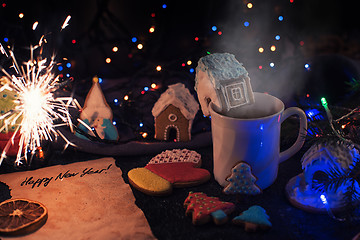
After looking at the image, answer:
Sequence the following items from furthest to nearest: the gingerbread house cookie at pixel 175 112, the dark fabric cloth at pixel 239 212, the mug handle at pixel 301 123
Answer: the gingerbread house cookie at pixel 175 112 → the mug handle at pixel 301 123 → the dark fabric cloth at pixel 239 212

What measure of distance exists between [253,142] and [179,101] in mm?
339

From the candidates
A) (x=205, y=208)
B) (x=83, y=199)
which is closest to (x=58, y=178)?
(x=83, y=199)

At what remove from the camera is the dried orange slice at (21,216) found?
1027 millimetres

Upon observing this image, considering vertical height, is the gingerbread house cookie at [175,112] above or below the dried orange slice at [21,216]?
above

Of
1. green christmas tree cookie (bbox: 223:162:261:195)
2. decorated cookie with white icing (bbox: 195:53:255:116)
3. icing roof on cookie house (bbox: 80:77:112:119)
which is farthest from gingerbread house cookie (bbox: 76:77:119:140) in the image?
green christmas tree cookie (bbox: 223:162:261:195)

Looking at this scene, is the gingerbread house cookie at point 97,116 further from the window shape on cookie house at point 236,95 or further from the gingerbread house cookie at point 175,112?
the window shape on cookie house at point 236,95

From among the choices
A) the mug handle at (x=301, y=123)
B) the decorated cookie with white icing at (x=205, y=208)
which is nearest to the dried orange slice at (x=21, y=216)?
the decorated cookie with white icing at (x=205, y=208)

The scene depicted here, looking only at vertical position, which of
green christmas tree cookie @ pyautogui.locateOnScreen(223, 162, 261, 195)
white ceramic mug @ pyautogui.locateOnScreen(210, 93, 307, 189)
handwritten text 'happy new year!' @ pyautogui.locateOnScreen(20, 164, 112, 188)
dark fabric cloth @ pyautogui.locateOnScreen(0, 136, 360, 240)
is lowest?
dark fabric cloth @ pyautogui.locateOnScreen(0, 136, 360, 240)

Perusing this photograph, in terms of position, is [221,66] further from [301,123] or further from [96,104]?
[96,104]

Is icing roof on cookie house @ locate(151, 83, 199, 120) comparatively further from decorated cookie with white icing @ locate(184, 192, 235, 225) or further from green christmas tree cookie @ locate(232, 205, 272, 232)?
green christmas tree cookie @ locate(232, 205, 272, 232)

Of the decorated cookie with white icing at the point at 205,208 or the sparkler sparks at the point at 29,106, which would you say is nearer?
the decorated cookie with white icing at the point at 205,208

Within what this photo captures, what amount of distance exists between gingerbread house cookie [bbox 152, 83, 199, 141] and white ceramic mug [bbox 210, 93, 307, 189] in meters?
0.19

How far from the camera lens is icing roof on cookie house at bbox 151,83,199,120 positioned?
4.50 feet

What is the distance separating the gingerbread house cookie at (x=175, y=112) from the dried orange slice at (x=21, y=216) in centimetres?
48
